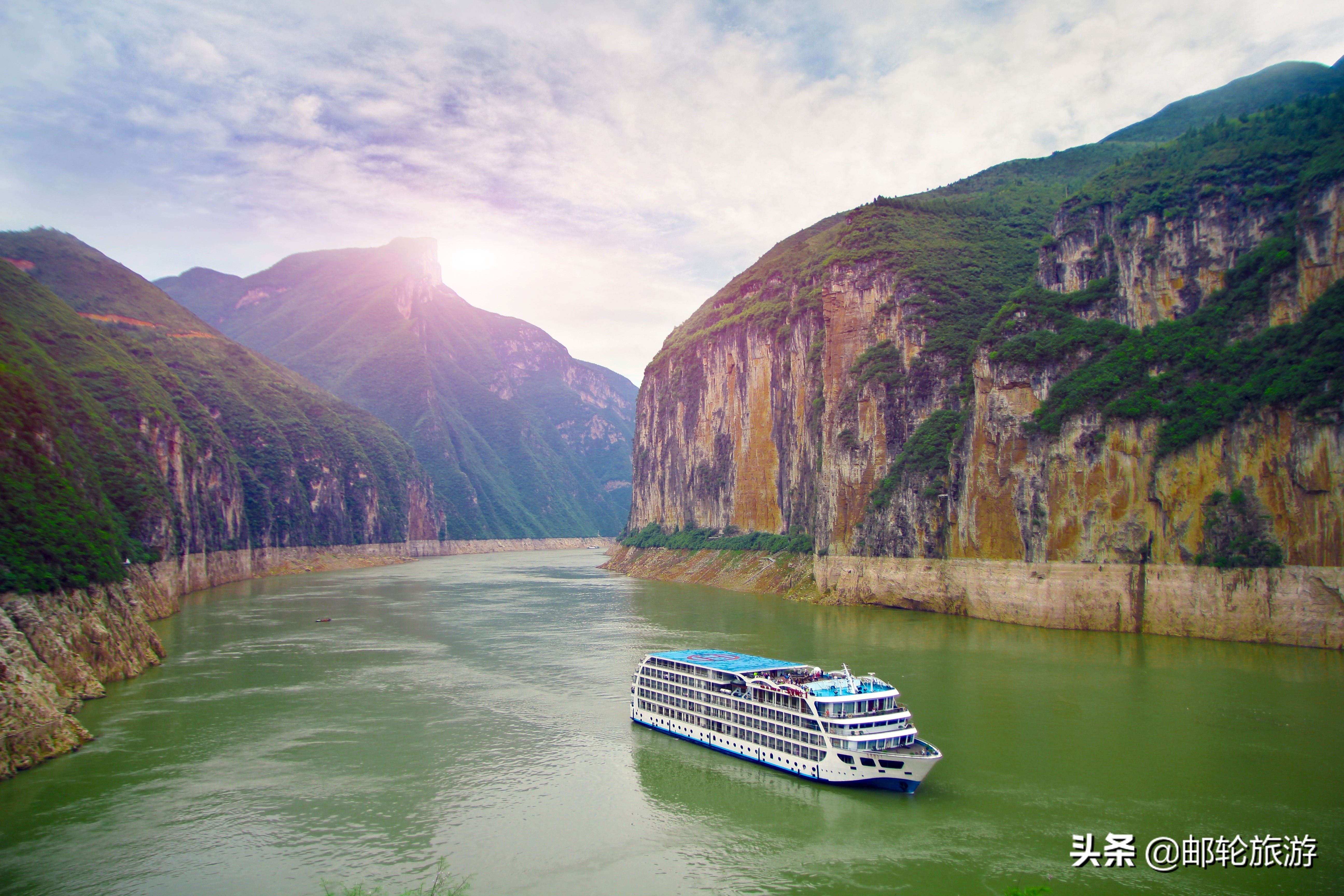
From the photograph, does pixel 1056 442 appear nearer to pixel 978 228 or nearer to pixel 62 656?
pixel 978 228

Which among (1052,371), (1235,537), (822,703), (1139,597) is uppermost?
(1052,371)

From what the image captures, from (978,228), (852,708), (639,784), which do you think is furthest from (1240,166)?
(639,784)

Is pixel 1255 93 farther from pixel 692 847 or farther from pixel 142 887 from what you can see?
pixel 142 887

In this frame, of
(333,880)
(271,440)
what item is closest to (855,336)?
(333,880)

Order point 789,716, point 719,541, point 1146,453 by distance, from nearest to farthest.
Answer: point 789,716 < point 1146,453 < point 719,541

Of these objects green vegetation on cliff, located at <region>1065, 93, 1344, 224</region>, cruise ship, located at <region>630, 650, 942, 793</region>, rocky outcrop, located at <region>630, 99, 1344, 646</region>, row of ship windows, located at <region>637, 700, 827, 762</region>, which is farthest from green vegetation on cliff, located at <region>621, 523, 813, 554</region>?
row of ship windows, located at <region>637, 700, 827, 762</region>

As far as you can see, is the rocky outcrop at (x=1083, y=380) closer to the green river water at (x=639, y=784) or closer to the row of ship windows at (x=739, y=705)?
the green river water at (x=639, y=784)

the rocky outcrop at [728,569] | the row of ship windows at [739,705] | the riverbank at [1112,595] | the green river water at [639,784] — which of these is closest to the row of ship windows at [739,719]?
the row of ship windows at [739,705]
